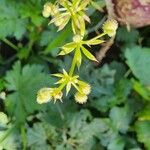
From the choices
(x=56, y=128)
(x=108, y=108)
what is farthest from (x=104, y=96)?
(x=56, y=128)

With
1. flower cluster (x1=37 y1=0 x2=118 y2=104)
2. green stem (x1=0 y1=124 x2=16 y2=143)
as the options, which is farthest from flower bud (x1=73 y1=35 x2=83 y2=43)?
green stem (x1=0 y1=124 x2=16 y2=143)

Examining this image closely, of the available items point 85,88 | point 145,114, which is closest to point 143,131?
point 145,114

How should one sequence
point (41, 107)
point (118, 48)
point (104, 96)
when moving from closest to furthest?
point (41, 107)
point (104, 96)
point (118, 48)

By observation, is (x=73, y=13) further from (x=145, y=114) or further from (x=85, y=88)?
(x=145, y=114)

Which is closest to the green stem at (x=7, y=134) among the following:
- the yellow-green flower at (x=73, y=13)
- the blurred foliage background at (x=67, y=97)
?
the blurred foliage background at (x=67, y=97)

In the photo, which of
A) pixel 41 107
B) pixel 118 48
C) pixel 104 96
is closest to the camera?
pixel 41 107

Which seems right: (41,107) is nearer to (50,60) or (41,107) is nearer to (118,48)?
(50,60)
